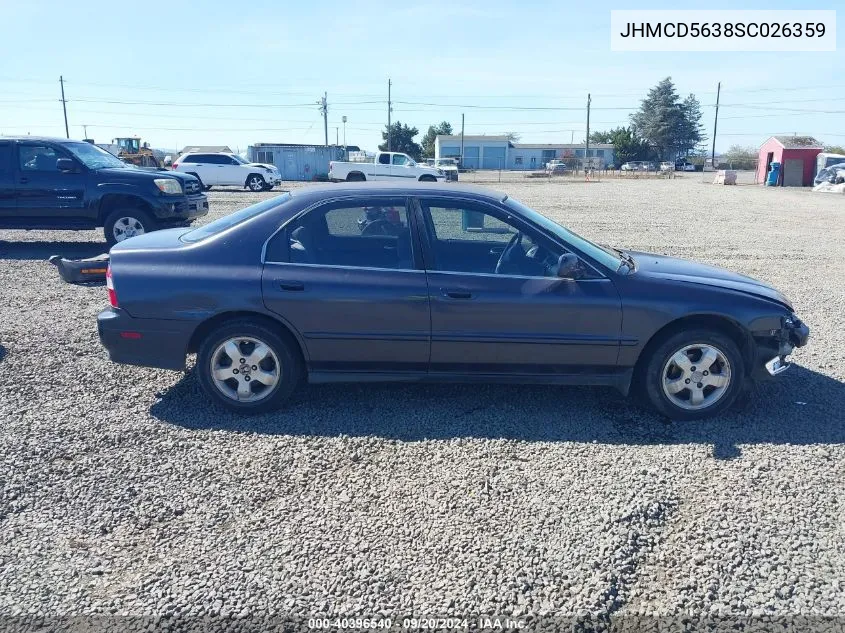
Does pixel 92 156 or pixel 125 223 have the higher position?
pixel 92 156

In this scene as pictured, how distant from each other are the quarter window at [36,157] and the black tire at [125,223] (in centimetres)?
123

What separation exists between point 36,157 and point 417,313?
30.4ft

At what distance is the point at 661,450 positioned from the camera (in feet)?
13.5

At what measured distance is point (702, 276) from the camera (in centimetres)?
478

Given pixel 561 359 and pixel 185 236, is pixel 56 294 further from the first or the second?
pixel 561 359

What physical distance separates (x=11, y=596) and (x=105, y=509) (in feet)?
2.20

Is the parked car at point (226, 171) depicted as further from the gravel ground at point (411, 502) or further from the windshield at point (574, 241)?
the windshield at point (574, 241)

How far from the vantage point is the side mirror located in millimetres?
4336

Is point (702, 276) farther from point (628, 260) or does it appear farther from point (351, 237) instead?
point (351, 237)

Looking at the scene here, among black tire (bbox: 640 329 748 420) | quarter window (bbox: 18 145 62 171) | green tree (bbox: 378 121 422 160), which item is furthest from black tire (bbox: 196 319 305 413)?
green tree (bbox: 378 121 422 160)

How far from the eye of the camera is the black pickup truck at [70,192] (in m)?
10.7

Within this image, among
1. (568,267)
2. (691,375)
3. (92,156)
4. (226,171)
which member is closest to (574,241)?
(568,267)

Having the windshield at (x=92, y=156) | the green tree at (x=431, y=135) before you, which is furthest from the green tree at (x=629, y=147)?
the windshield at (x=92, y=156)

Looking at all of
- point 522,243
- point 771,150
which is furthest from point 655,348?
point 771,150
